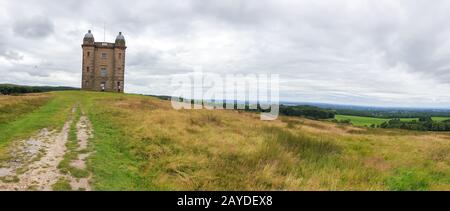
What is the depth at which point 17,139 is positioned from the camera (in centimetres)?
1277

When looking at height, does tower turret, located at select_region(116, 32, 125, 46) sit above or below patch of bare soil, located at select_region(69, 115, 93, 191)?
above

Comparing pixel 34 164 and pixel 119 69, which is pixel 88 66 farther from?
pixel 34 164

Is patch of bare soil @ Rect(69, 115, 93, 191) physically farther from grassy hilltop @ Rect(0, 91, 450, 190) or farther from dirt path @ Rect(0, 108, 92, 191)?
grassy hilltop @ Rect(0, 91, 450, 190)

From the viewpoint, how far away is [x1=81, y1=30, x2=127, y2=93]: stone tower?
6219 cm

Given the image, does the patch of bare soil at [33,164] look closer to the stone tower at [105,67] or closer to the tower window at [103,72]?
the stone tower at [105,67]
